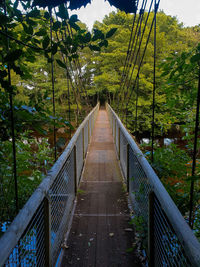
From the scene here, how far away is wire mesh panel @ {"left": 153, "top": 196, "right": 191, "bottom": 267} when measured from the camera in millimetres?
1149

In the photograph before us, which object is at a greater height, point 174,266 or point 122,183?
point 174,266

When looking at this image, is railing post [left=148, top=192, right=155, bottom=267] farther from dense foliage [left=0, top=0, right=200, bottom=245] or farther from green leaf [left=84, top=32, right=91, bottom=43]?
green leaf [left=84, top=32, right=91, bottom=43]

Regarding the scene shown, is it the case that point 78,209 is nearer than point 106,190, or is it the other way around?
point 78,209

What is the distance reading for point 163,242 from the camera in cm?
130

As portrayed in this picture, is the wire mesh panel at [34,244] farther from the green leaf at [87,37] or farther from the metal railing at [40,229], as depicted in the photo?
the green leaf at [87,37]

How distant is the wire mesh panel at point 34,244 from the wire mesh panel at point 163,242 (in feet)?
2.42

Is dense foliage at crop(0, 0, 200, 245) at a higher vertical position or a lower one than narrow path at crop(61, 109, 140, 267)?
higher

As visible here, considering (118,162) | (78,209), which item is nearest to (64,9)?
(78,209)

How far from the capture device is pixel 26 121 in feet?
4.23

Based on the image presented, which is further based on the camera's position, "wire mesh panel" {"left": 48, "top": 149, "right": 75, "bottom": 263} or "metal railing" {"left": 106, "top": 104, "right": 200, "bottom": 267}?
"wire mesh panel" {"left": 48, "top": 149, "right": 75, "bottom": 263}

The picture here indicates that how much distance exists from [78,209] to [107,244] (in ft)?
2.42

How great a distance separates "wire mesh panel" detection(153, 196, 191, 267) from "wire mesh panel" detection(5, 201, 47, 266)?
0.74m

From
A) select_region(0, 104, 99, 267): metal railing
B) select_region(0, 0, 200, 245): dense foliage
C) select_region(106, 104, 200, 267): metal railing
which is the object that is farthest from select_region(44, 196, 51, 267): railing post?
select_region(106, 104, 200, 267): metal railing

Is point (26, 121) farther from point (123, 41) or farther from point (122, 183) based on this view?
point (123, 41)
